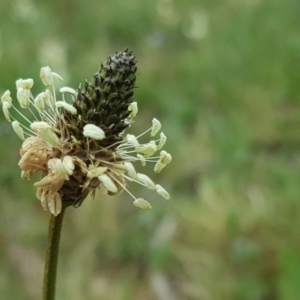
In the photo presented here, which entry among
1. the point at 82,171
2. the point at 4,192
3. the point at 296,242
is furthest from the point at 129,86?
the point at 4,192

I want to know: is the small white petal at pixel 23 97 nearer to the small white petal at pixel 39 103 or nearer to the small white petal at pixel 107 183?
the small white petal at pixel 39 103

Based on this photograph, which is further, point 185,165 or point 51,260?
point 185,165

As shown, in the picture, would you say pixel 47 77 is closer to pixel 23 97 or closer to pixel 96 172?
pixel 23 97

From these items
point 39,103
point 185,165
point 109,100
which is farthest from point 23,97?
point 185,165

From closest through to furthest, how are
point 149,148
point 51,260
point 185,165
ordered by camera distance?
1. point 51,260
2. point 149,148
3. point 185,165

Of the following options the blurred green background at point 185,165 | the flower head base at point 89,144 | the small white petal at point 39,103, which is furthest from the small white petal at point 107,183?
the blurred green background at point 185,165

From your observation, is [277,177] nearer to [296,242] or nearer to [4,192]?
[296,242]

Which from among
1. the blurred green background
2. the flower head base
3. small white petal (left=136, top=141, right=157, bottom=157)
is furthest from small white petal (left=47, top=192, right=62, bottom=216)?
the blurred green background
